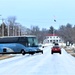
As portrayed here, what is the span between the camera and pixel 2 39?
220 feet

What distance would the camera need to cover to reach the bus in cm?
6444

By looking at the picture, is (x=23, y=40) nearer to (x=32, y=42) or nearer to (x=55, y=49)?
(x=32, y=42)

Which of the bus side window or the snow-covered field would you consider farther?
the bus side window

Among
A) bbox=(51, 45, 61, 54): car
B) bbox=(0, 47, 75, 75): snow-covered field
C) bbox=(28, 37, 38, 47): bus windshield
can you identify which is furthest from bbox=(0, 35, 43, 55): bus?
bbox=(0, 47, 75, 75): snow-covered field

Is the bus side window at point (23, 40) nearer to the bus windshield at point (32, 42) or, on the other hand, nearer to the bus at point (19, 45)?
the bus at point (19, 45)

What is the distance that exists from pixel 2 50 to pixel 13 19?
8790 centimetres

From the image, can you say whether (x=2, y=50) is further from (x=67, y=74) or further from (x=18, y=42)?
(x=67, y=74)

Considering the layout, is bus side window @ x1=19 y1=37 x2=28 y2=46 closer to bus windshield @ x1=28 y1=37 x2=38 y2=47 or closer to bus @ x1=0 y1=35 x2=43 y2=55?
bus @ x1=0 y1=35 x2=43 y2=55

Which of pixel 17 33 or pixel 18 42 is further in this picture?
pixel 17 33

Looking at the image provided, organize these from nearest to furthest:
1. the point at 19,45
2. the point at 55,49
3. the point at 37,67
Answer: the point at 37,67
the point at 19,45
the point at 55,49

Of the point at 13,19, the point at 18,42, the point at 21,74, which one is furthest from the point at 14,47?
the point at 13,19

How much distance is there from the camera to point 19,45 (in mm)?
64688

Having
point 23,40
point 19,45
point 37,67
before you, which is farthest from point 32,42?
point 37,67

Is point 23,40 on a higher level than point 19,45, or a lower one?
higher
